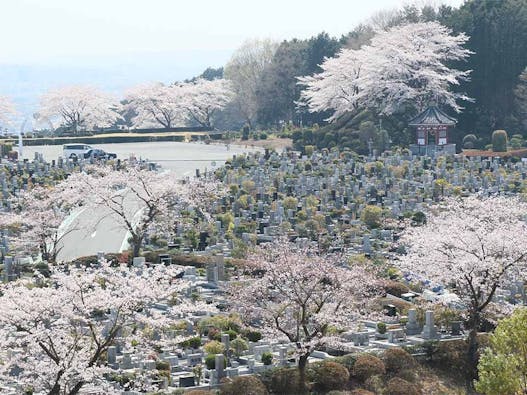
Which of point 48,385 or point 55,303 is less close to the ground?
point 55,303

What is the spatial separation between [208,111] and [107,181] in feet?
189

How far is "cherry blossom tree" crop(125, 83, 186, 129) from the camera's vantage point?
9200 cm

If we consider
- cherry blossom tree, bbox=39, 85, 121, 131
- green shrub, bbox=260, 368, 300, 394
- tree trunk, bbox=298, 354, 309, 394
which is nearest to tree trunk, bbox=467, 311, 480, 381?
tree trunk, bbox=298, 354, 309, 394

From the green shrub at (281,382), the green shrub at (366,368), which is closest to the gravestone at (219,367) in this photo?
the green shrub at (281,382)

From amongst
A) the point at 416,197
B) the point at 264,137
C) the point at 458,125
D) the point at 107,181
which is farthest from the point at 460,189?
the point at 264,137

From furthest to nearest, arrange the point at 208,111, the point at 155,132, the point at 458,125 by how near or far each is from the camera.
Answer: the point at 208,111
the point at 155,132
the point at 458,125

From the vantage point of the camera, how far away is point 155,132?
286 ft

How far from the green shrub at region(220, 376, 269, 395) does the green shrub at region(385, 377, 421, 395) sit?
282 centimetres

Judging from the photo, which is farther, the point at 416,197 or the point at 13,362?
the point at 416,197

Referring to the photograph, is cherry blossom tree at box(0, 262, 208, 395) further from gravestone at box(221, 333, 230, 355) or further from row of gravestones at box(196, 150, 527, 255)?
row of gravestones at box(196, 150, 527, 255)

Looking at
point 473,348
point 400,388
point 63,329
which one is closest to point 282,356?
point 400,388

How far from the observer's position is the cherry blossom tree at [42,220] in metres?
33.9

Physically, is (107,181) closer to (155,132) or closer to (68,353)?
(68,353)

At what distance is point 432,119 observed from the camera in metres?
62.8
